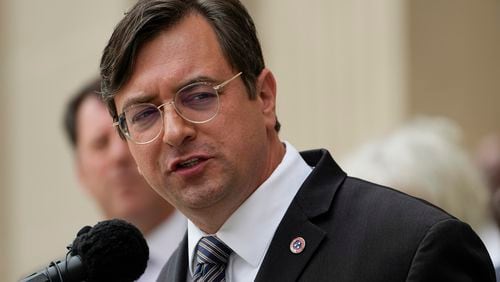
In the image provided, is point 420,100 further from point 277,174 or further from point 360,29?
point 277,174

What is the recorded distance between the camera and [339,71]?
10.1 meters

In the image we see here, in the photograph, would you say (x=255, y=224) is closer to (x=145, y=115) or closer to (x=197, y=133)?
(x=197, y=133)

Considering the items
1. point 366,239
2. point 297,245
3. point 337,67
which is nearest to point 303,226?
point 297,245

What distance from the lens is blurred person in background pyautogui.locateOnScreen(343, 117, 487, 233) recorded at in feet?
19.1

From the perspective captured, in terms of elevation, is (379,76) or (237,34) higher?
(237,34)

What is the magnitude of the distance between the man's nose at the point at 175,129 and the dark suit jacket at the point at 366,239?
0.38 m

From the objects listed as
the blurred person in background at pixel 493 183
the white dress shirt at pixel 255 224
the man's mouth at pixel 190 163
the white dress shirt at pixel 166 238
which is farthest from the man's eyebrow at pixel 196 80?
the white dress shirt at pixel 166 238

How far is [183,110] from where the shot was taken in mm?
3869

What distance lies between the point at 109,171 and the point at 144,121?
238 centimetres

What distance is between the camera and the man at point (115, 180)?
602 cm

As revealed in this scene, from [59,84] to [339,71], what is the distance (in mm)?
4103

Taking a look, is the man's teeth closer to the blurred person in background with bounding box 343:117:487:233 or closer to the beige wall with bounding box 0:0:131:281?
the blurred person in background with bounding box 343:117:487:233

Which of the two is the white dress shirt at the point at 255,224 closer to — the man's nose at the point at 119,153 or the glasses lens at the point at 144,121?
the glasses lens at the point at 144,121

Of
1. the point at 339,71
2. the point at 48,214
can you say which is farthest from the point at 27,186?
the point at 339,71
